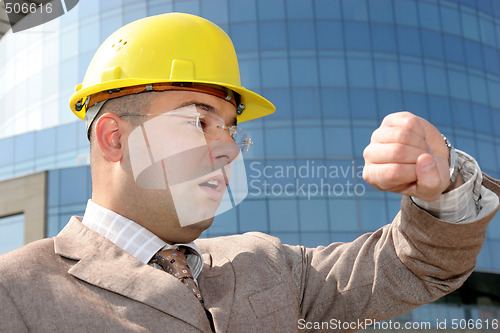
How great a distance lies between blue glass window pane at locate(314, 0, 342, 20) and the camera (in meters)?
28.0

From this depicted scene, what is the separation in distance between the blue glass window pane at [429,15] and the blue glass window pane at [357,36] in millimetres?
2910

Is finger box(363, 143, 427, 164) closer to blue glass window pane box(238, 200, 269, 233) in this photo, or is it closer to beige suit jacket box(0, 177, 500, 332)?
beige suit jacket box(0, 177, 500, 332)

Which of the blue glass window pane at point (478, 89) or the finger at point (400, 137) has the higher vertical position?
the finger at point (400, 137)

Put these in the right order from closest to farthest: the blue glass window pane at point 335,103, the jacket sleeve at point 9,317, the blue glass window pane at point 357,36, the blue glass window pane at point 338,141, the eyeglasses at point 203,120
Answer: the jacket sleeve at point 9,317 → the eyeglasses at point 203,120 → the blue glass window pane at point 338,141 → the blue glass window pane at point 335,103 → the blue glass window pane at point 357,36

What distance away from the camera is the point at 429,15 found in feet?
95.0

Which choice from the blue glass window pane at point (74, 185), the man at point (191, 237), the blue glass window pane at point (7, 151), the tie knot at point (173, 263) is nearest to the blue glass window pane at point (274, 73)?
the blue glass window pane at point (74, 185)

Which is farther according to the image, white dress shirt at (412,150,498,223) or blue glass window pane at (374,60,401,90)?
blue glass window pane at (374,60,401,90)

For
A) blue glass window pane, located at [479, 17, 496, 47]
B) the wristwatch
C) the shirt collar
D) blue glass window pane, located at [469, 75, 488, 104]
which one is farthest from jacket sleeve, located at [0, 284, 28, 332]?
blue glass window pane, located at [479, 17, 496, 47]

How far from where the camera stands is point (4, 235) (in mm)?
25188

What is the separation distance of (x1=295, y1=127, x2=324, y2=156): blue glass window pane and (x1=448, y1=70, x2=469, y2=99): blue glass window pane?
7070 mm

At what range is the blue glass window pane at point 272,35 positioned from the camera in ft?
90.6

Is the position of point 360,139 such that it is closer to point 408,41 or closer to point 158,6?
point 408,41

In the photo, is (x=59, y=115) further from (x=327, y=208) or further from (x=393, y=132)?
(x=393, y=132)

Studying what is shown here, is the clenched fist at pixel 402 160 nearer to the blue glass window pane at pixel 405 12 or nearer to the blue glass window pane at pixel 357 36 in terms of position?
the blue glass window pane at pixel 357 36
